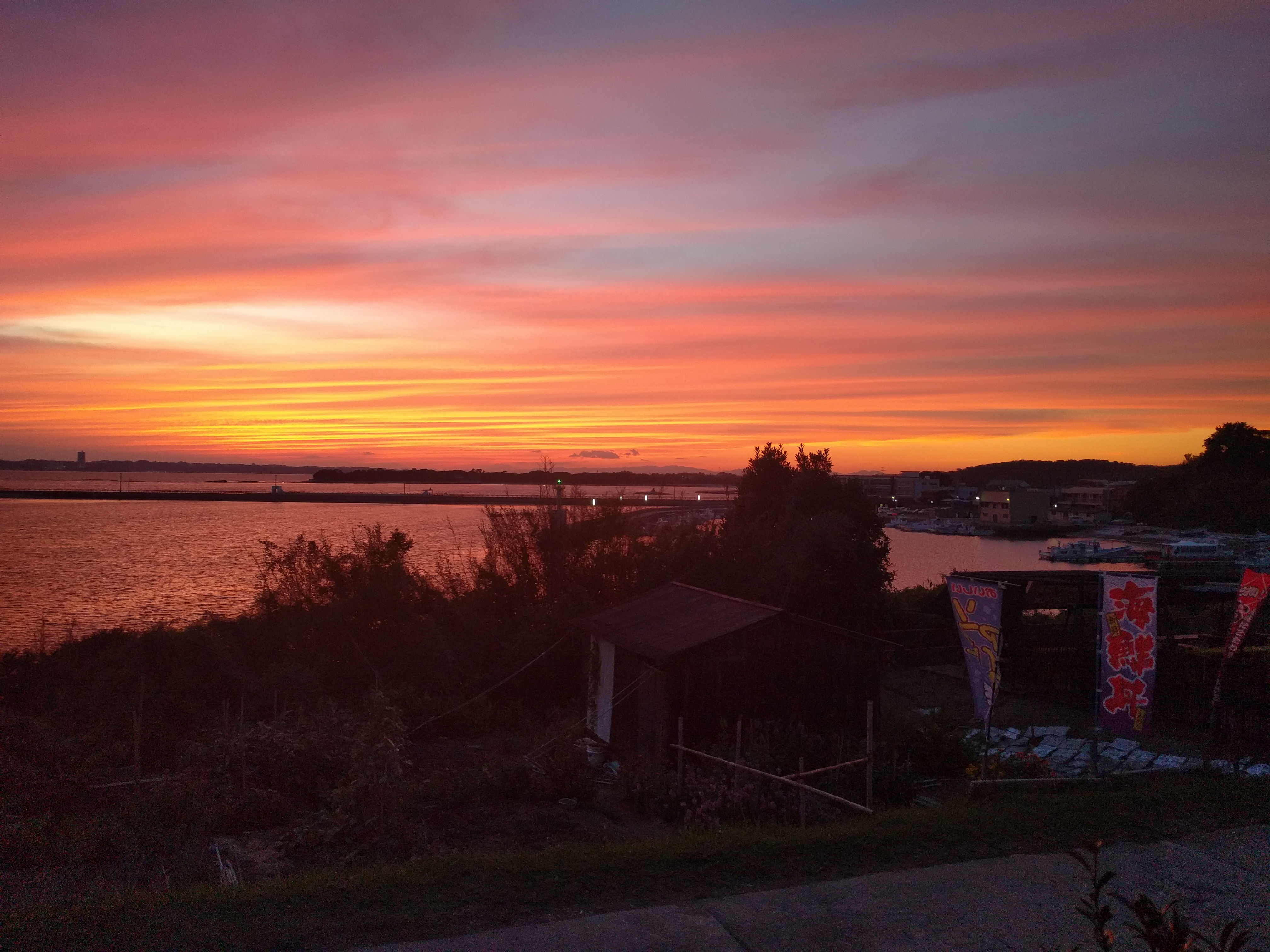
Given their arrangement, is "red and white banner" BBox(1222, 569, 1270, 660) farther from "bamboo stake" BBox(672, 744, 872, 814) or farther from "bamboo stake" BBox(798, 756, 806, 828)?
"bamboo stake" BBox(798, 756, 806, 828)

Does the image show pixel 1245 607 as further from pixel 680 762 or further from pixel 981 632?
pixel 680 762

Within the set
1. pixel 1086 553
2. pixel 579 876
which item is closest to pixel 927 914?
pixel 579 876

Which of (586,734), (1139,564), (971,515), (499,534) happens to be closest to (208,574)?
(499,534)

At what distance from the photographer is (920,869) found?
6082mm

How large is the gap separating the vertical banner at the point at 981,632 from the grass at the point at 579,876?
3473 millimetres

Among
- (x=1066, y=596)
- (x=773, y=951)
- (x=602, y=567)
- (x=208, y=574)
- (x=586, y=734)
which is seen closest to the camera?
(x=773, y=951)

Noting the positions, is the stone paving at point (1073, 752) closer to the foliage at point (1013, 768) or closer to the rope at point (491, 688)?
the foliage at point (1013, 768)

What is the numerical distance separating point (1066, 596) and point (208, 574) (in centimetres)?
4201

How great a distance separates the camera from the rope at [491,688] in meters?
19.8

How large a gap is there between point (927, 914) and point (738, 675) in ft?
32.4

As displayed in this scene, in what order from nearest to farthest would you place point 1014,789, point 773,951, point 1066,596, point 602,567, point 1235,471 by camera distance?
point 773,951
point 1014,789
point 602,567
point 1066,596
point 1235,471

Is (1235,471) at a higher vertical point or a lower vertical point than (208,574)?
higher

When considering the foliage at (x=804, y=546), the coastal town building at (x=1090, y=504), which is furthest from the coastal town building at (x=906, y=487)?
the foliage at (x=804, y=546)

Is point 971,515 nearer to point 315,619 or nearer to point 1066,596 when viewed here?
point 1066,596
